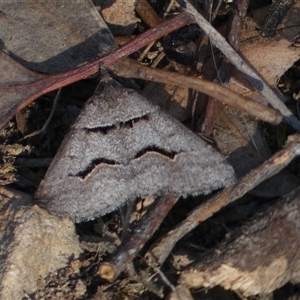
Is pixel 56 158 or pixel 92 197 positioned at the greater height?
pixel 56 158

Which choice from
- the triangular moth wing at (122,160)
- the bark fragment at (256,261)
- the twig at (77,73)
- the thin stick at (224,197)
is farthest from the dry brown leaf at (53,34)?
the bark fragment at (256,261)

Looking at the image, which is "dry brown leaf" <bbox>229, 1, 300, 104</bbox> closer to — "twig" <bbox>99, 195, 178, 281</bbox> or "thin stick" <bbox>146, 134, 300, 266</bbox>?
"thin stick" <bbox>146, 134, 300, 266</bbox>

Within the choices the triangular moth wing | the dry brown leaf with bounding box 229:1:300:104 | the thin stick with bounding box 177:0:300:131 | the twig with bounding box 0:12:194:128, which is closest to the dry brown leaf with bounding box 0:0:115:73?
the twig with bounding box 0:12:194:128

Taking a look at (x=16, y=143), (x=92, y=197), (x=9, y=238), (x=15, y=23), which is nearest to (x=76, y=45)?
(x=15, y=23)

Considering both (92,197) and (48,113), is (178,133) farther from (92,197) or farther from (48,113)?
(48,113)

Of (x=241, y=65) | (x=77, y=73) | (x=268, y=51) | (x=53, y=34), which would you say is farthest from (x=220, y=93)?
(x=53, y=34)
